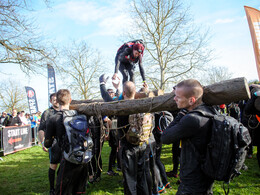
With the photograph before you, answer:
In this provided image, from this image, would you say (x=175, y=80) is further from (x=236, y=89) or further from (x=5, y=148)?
(x=236, y=89)

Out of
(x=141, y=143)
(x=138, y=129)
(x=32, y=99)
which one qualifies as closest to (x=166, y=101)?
(x=138, y=129)

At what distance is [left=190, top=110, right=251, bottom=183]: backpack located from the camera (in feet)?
5.26

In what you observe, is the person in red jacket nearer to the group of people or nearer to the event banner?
the group of people

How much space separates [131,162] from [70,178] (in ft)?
3.17

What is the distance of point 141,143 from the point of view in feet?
10.6

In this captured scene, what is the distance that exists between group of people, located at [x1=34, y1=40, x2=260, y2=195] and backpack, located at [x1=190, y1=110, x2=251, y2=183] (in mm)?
109

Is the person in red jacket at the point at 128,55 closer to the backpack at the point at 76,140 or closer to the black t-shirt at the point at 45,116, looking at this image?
the backpack at the point at 76,140

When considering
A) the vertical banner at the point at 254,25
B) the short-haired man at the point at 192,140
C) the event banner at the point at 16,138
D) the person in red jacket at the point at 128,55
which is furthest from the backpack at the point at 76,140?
the event banner at the point at 16,138

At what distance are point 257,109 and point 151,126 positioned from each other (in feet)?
6.76

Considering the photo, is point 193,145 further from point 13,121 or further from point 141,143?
point 13,121

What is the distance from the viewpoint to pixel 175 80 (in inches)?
772

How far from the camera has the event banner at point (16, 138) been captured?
877cm

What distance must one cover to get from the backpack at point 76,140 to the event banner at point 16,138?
25.0 ft

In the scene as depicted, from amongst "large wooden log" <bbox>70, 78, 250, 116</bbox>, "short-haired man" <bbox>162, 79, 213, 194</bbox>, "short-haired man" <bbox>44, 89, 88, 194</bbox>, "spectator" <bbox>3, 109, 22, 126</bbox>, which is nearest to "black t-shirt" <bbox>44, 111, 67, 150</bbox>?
"short-haired man" <bbox>44, 89, 88, 194</bbox>
